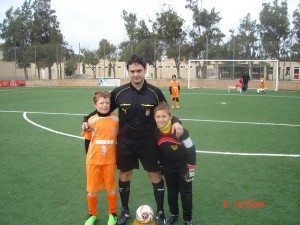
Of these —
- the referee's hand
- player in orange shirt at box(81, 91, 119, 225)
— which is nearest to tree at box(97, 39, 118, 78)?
player in orange shirt at box(81, 91, 119, 225)

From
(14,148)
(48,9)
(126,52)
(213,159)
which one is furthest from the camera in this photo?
(48,9)

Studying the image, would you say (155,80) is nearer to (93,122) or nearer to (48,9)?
(48,9)

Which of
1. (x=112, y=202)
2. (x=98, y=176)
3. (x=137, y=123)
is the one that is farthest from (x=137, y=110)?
(x=112, y=202)

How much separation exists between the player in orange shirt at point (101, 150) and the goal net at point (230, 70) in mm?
24843

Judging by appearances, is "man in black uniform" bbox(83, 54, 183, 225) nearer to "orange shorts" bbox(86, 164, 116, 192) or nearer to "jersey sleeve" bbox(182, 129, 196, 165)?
"orange shorts" bbox(86, 164, 116, 192)

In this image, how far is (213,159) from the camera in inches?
241

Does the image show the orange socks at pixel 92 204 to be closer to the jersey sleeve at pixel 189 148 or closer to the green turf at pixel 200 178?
the green turf at pixel 200 178

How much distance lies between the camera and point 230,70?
2912cm

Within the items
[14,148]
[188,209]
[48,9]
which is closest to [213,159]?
[188,209]

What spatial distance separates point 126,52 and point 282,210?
31849 mm

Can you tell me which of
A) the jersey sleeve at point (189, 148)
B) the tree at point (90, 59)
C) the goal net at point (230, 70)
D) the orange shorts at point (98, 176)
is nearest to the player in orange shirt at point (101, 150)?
the orange shorts at point (98, 176)

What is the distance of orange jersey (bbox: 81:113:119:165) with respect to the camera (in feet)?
12.0

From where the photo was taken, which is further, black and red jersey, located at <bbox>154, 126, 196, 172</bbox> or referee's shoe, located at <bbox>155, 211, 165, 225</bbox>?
referee's shoe, located at <bbox>155, 211, 165, 225</bbox>

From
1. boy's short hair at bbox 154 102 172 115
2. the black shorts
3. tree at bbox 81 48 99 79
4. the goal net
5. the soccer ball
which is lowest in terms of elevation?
the soccer ball
